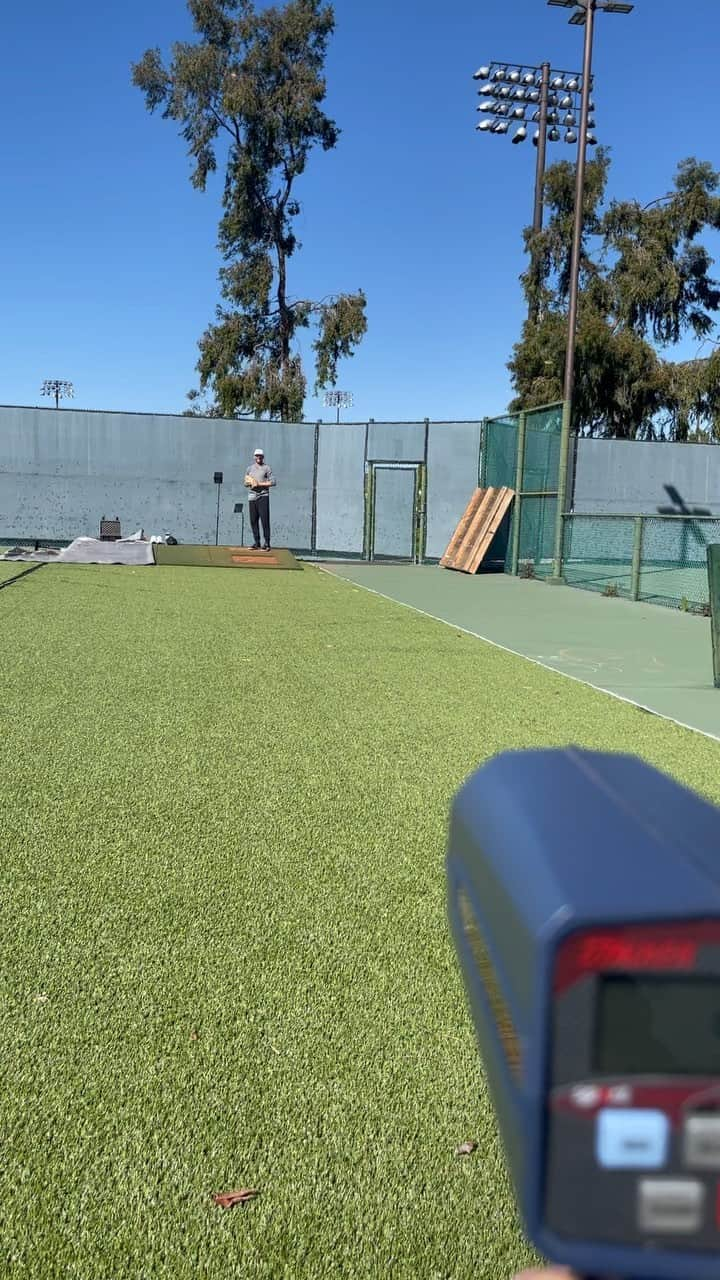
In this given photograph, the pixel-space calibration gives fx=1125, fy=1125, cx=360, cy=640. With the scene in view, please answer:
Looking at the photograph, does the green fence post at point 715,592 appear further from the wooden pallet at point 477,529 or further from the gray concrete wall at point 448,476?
the gray concrete wall at point 448,476

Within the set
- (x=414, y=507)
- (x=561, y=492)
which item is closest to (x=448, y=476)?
(x=414, y=507)

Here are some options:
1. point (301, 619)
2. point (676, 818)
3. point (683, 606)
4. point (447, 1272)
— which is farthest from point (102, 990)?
point (683, 606)

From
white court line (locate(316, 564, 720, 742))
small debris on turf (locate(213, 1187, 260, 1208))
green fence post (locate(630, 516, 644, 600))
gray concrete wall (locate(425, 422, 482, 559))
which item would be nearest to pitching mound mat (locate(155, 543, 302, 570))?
gray concrete wall (locate(425, 422, 482, 559))

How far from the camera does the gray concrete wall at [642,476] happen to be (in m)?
22.9

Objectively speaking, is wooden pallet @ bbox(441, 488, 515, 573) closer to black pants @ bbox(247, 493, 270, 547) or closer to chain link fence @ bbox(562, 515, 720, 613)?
chain link fence @ bbox(562, 515, 720, 613)

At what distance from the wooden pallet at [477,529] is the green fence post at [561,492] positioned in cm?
211

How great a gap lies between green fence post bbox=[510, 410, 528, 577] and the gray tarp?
620 cm

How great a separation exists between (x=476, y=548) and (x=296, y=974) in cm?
1723

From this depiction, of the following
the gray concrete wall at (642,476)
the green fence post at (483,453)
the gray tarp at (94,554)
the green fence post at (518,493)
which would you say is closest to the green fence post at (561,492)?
the green fence post at (518,493)

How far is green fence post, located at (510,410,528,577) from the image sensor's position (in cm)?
1848

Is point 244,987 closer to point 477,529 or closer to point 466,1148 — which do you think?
point 466,1148

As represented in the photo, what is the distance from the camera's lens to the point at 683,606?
44.5ft

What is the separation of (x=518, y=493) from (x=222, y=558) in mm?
5435

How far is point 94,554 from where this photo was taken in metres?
19.5
